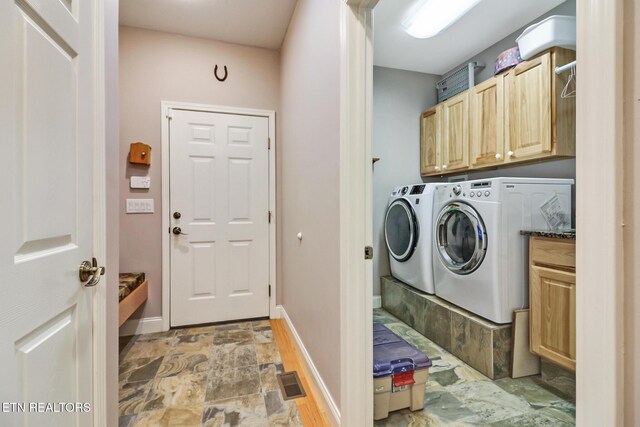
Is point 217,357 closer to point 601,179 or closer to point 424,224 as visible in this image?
point 424,224

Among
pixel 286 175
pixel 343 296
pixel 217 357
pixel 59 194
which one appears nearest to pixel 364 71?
pixel 343 296

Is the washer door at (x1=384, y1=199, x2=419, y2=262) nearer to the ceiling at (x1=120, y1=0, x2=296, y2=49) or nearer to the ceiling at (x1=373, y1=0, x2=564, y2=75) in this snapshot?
the ceiling at (x1=373, y1=0, x2=564, y2=75)

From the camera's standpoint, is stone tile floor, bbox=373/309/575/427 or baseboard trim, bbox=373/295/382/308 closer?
stone tile floor, bbox=373/309/575/427

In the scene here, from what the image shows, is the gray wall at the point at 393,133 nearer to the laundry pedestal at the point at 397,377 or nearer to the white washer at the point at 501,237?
the white washer at the point at 501,237

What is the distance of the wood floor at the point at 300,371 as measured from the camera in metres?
1.51

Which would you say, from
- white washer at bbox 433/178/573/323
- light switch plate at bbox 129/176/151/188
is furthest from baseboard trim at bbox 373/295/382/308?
light switch plate at bbox 129/176/151/188

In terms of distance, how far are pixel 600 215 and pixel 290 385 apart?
Result: 6.08ft

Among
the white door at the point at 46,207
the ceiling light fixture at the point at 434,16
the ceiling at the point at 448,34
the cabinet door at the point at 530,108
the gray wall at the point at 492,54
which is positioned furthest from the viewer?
the gray wall at the point at 492,54

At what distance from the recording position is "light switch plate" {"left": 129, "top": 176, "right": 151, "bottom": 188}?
2.53 meters

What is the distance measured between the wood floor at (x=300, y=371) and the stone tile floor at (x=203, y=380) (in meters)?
0.05

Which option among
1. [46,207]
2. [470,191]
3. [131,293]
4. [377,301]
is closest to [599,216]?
[46,207]

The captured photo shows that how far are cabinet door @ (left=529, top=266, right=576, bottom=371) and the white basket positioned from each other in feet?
4.88

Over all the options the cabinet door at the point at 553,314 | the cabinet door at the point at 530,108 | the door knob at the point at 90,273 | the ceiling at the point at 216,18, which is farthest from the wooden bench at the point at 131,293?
the cabinet door at the point at 530,108
